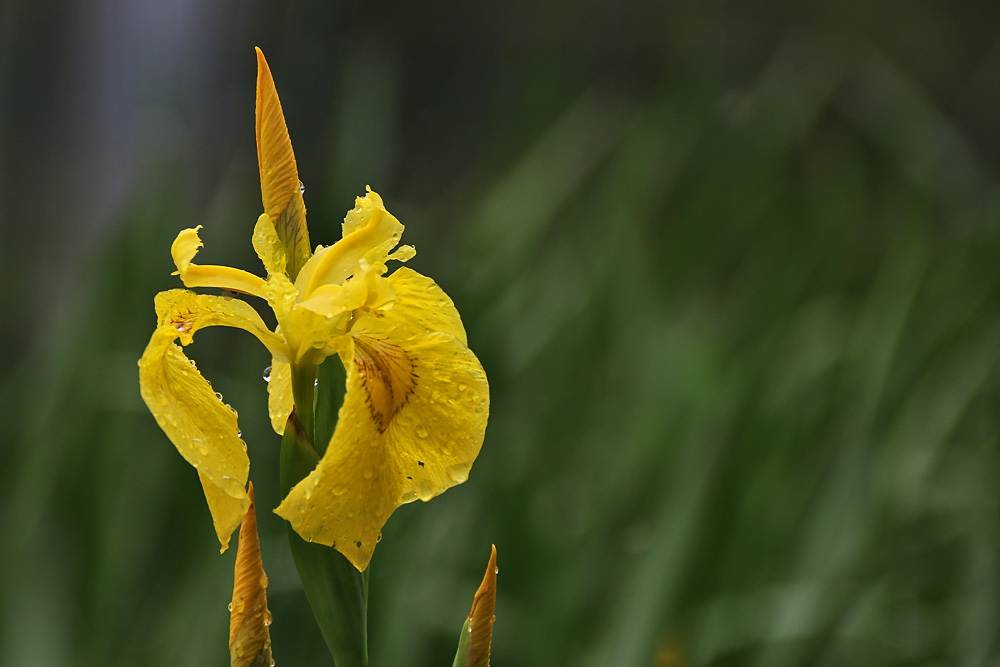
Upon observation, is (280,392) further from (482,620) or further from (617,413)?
(617,413)

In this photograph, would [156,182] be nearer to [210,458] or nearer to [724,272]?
[210,458]

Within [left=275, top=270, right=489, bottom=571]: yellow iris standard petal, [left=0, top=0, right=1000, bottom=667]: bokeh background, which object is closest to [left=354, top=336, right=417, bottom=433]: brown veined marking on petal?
→ [left=275, top=270, right=489, bottom=571]: yellow iris standard petal

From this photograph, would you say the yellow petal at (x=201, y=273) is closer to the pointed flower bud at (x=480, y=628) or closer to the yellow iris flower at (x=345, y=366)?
the yellow iris flower at (x=345, y=366)

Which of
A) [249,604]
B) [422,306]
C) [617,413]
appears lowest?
[249,604]

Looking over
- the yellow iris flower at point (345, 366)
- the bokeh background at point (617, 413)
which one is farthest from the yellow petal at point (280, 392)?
the bokeh background at point (617, 413)

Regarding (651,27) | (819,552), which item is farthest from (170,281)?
(651,27)

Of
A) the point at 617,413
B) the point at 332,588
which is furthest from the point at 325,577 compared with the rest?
the point at 617,413

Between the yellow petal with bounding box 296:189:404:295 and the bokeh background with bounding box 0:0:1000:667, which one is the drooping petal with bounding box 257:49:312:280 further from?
the bokeh background with bounding box 0:0:1000:667
